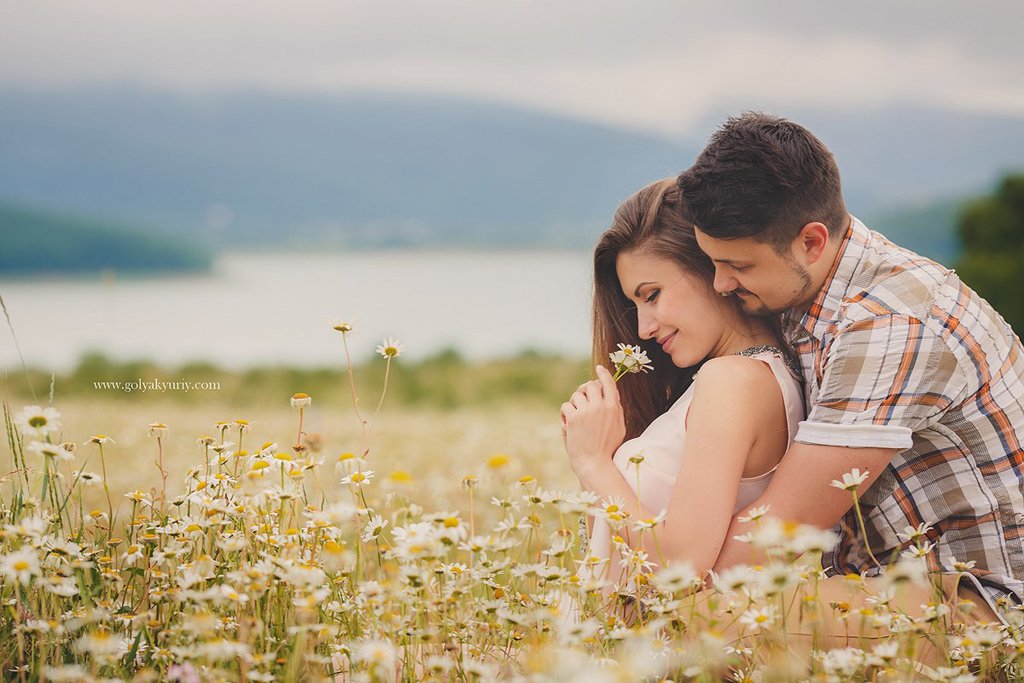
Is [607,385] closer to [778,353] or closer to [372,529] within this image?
[778,353]

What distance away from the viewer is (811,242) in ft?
10.4

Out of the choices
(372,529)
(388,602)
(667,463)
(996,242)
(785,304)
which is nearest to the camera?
(388,602)

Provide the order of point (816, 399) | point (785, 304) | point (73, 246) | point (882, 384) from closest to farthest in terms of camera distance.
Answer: point (882, 384) → point (816, 399) → point (785, 304) → point (73, 246)

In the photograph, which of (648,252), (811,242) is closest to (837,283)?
(811,242)

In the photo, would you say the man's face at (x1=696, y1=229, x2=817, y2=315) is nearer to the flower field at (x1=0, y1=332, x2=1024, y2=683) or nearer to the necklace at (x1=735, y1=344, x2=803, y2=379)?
the necklace at (x1=735, y1=344, x2=803, y2=379)

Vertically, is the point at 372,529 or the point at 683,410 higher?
the point at 683,410

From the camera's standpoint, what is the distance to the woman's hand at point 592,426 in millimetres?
3314

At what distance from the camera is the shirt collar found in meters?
3.13

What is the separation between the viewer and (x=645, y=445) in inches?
135

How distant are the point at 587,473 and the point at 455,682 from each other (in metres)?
0.89

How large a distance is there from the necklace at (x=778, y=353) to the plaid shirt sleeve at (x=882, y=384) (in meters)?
0.56

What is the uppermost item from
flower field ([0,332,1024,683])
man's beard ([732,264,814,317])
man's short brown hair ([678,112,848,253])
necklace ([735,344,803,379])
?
man's short brown hair ([678,112,848,253])

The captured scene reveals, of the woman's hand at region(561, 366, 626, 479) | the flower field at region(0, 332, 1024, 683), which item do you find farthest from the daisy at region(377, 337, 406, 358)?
the woman's hand at region(561, 366, 626, 479)

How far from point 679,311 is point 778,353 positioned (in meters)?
Result: 0.39
